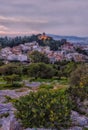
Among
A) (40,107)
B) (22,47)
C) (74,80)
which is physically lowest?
(22,47)

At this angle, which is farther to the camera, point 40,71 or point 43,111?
point 40,71

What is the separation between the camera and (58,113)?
14117 millimetres

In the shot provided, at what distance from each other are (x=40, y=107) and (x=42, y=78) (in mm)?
36571

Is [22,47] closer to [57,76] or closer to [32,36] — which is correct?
[32,36]

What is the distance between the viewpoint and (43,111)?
46.2 ft

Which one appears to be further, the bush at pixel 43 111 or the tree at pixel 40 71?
the tree at pixel 40 71

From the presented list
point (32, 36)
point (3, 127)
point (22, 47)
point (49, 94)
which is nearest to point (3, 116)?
point (3, 127)

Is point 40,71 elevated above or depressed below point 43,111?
below

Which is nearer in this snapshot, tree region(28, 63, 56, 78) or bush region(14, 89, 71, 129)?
bush region(14, 89, 71, 129)

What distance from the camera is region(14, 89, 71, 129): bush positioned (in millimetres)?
13984

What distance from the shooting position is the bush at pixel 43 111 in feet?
45.9

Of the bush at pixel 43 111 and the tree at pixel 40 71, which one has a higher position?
the bush at pixel 43 111

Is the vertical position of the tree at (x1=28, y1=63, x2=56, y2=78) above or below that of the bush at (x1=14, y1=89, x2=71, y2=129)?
below

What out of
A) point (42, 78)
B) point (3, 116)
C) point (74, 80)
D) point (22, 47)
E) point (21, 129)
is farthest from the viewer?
point (22, 47)
